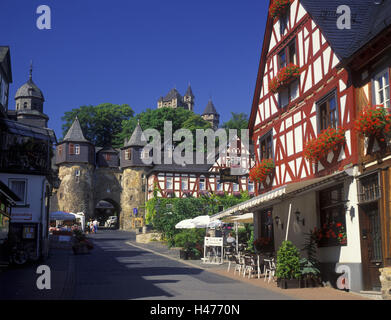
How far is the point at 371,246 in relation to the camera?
1288 centimetres

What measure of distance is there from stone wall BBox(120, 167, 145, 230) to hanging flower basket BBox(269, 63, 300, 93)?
53599 millimetres

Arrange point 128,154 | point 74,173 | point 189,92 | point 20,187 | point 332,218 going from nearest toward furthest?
point 332,218 < point 20,187 < point 74,173 < point 128,154 < point 189,92

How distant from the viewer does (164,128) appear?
80.7m

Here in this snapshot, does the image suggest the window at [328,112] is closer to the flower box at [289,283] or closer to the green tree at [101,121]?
the flower box at [289,283]

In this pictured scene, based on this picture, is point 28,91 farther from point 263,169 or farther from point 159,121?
point 263,169

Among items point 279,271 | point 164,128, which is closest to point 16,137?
point 279,271

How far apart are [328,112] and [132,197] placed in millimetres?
57503

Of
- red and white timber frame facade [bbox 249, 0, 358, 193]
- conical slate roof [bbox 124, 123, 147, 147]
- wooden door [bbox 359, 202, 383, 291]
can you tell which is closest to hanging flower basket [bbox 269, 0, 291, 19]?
red and white timber frame facade [bbox 249, 0, 358, 193]

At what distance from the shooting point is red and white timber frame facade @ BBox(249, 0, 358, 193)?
1442cm

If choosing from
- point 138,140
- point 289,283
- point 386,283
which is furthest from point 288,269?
point 138,140

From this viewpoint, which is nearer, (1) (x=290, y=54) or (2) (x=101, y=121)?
(1) (x=290, y=54)

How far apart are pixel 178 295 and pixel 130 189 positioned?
2366 inches

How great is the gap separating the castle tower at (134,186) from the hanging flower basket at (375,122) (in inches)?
2325
